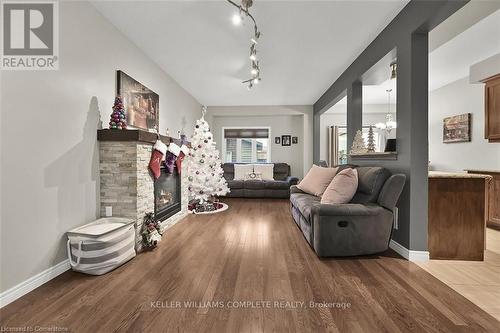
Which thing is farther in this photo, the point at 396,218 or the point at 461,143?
the point at 461,143

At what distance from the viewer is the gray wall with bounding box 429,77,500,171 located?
13.8 feet

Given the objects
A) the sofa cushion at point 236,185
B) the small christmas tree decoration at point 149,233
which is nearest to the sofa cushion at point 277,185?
the sofa cushion at point 236,185

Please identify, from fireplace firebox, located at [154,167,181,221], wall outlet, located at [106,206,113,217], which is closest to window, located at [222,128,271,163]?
fireplace firebox, located at [154,167,181,221]

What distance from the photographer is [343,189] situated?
2.72 meters

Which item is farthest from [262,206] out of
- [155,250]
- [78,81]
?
[78,81]

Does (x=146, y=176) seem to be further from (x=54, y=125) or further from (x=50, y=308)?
(x=50, y=308)

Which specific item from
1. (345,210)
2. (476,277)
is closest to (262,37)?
(345,210)

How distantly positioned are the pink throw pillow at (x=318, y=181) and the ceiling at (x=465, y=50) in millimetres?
2297

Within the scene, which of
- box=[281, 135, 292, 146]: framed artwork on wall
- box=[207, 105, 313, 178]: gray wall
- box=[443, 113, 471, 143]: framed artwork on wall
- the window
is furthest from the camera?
the window

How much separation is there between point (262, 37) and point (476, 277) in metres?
3.44

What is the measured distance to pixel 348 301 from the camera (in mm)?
1702

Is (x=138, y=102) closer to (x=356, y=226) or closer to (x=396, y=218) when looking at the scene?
(x=356, y=226)

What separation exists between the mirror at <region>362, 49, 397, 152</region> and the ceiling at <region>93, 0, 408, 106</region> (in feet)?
1.30

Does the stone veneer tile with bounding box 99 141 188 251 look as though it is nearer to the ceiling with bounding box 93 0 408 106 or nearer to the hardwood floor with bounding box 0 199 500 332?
the hardwood floor with bounding box 0 199 500 332
